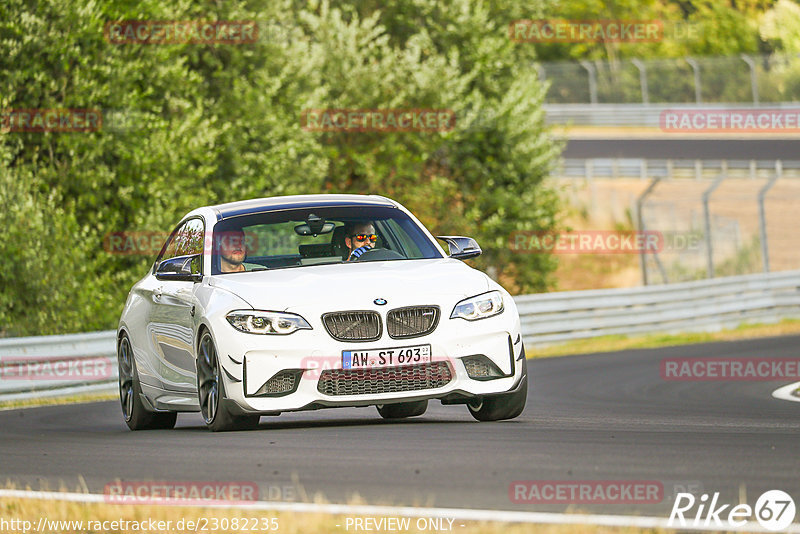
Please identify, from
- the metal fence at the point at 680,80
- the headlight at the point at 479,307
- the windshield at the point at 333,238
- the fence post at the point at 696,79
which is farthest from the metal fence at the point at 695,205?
the headlight at the point at 479,307

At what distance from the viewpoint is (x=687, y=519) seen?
577 centimetres

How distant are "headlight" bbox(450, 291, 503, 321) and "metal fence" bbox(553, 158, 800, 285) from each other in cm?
2509

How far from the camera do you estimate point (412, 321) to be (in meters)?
9.42

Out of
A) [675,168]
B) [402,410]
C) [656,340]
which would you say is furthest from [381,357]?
[675,168]

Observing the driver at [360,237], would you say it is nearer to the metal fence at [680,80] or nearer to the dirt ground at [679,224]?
the dirt ground at [679,224]

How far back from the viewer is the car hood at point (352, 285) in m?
9.36

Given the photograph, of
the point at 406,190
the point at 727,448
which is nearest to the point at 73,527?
the point at 727,448

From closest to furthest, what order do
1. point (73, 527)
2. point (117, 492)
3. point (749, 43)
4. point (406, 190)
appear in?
1. point (73, 527)
2. point (117, 492)
3. point (406, 190)
4. point (749, 43)

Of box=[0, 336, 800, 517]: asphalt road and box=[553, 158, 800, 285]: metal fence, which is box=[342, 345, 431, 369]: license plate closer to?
box=[0, 336, 800, 517]: asphalt road

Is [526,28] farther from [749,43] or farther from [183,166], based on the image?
[749,43]

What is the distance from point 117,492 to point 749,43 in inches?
3299

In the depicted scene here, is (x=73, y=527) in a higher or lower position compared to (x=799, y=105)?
higher

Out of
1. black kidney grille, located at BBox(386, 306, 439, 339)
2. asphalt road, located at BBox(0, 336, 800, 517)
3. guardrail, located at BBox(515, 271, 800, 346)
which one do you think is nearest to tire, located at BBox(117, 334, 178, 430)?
asphalt road, located at BBox(0, 336, 800, 517)

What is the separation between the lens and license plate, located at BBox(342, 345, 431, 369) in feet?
30.4
